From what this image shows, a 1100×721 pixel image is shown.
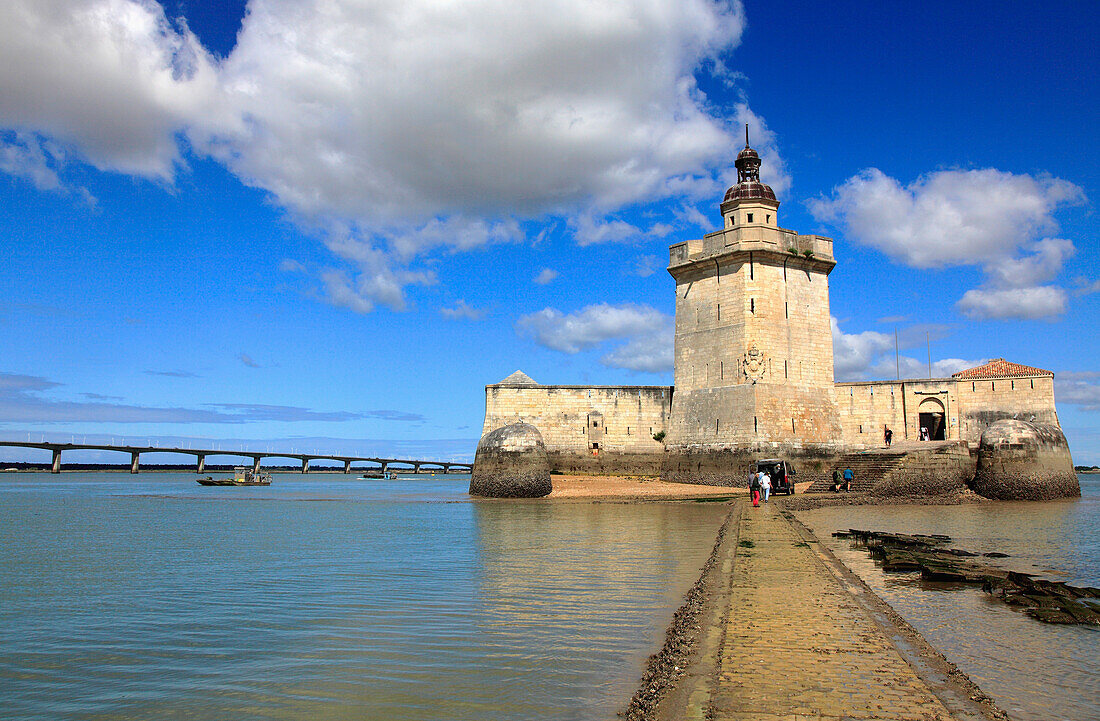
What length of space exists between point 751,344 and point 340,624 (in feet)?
75.3

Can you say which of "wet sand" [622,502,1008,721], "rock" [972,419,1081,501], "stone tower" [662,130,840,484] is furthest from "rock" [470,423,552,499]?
"wet sand" [622,502,1008,721]

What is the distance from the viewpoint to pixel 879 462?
24812 mm

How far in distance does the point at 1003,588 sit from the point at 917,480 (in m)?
17.7

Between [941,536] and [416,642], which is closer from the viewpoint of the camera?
[416,642]

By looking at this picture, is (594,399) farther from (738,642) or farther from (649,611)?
(738,642)

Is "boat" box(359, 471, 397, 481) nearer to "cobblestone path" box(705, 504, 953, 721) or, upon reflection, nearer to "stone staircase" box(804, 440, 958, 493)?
"stone staircase" box(804, 440, 958, 493)

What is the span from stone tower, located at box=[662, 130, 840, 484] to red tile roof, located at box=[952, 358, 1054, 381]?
7.48 metres

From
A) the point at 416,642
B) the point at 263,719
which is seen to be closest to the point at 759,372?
the point at 416,642

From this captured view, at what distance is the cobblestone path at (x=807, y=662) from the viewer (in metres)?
3.70

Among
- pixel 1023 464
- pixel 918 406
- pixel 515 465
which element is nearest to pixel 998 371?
pixel 918 406

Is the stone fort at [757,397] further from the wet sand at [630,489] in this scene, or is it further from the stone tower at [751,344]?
the wet sand at [630,489]

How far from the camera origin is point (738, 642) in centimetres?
502

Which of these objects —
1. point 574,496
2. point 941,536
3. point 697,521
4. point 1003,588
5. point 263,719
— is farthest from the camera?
point 574,496

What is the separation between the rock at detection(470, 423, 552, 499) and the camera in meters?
25.9
